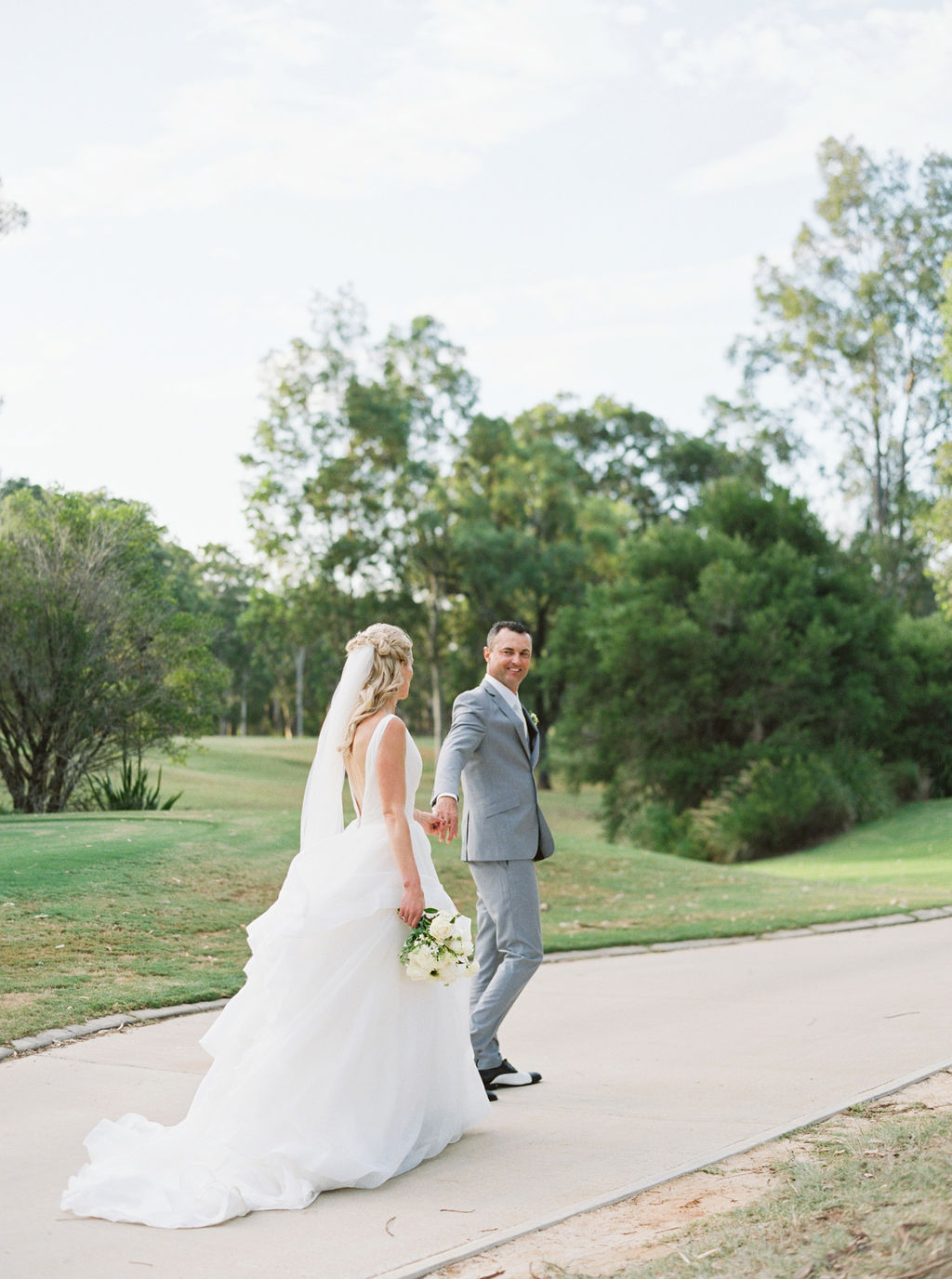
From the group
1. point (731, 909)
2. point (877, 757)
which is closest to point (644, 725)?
point (877, 757)

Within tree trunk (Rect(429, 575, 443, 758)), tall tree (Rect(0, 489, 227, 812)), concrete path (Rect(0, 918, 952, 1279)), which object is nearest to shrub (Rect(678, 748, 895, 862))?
tall tree (Rect(0, 489, 227, 812))

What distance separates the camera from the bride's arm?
5293mm

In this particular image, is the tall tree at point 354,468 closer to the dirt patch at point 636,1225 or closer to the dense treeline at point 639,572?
the dense treeline at point 639,572

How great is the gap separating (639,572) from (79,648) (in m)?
15.1

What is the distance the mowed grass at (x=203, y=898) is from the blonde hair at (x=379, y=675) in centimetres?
313

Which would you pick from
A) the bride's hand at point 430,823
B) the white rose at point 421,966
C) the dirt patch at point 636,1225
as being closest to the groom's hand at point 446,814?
the bride's hand at point 430,823

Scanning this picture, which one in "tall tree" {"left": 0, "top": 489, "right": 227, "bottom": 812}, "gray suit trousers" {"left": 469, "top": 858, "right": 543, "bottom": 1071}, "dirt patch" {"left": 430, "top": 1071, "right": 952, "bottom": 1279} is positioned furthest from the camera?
"tall tree" {"left": 0, "top": 489, "right": 227, "bottom": 812}

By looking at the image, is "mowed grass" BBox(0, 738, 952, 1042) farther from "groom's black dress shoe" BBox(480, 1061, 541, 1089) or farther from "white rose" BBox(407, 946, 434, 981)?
"white rose" BBox(407, 946, 434, 981)

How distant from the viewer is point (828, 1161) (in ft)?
15.6

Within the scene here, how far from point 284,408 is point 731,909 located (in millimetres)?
32045

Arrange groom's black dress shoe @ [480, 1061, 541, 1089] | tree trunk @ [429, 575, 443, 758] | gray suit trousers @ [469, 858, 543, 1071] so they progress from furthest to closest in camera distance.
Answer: tree trunk @ [429, 575, 443, 758], groom's black dress shoe @ [480, 1061, 541, 1089], gray suit trousers @ [469, 858, 543, 1071]

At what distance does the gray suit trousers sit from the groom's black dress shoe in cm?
3

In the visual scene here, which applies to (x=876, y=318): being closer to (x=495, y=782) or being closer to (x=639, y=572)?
(x=639, y=572)

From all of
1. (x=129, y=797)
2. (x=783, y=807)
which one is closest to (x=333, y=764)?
(x=129, y=797)
